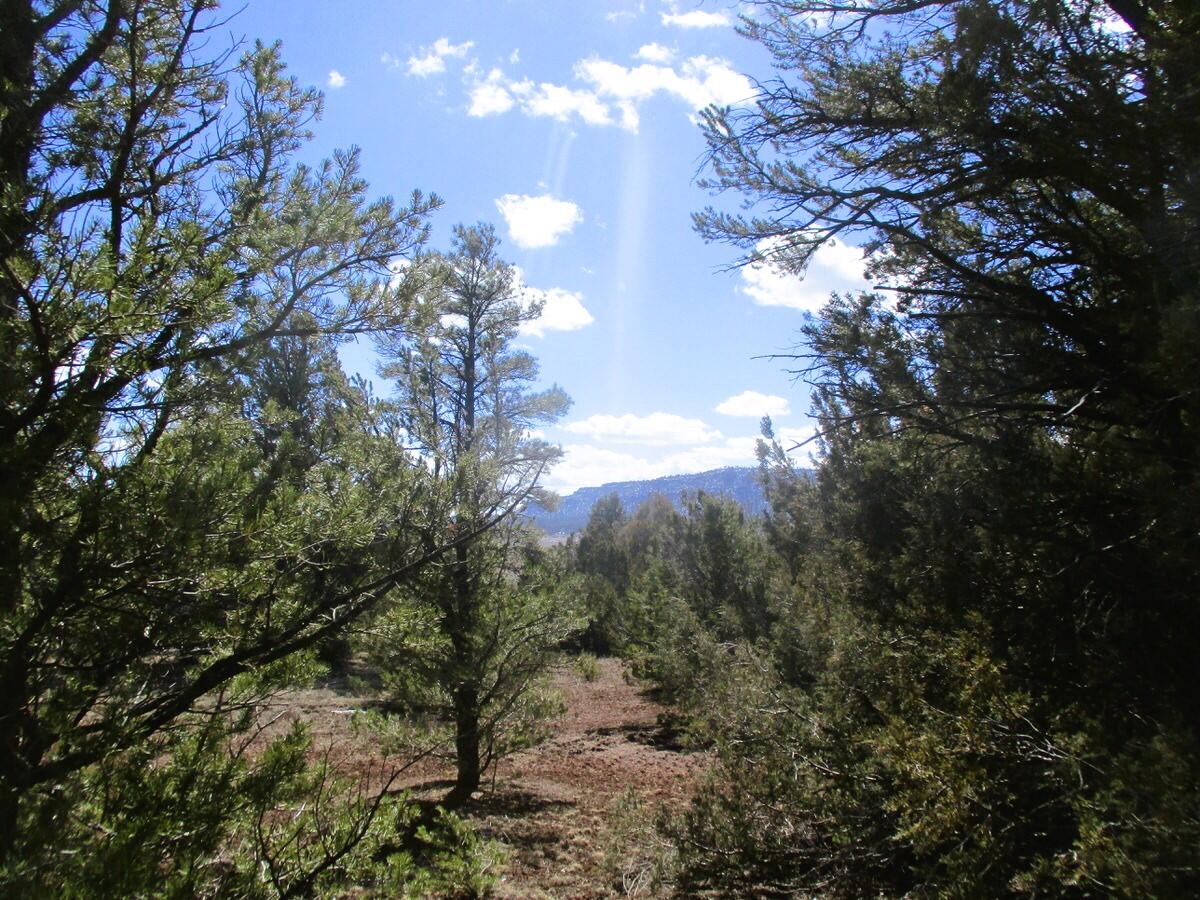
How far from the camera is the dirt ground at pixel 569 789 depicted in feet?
21.6

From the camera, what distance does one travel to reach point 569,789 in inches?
433

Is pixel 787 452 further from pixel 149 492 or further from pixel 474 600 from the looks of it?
pixel 474 600

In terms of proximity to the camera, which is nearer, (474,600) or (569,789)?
(474,600)

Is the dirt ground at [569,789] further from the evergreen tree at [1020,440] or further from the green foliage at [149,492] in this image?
the evergreen tree at [1020,440]

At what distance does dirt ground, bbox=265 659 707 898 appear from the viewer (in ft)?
21.6

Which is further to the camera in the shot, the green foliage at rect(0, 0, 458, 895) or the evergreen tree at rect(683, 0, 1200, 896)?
the evergreen tree at rect(683, 0, 1200, 896)

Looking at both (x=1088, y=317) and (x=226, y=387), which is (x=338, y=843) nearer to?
(x=226, y=387)

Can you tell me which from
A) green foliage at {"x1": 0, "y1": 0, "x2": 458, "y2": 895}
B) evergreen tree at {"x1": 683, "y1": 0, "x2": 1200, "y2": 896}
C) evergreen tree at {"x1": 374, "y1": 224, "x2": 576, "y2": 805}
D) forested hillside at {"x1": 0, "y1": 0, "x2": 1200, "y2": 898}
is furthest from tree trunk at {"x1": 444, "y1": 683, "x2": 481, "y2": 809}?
green foliage at {"x1": 0, "y1": 0, "x2": 458, "y2": 895}

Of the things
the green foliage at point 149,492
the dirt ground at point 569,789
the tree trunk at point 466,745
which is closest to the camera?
the green foliage at point 149,492

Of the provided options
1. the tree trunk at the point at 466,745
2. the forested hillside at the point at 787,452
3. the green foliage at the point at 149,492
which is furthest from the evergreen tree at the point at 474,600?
the green foliage at the point at 149,492

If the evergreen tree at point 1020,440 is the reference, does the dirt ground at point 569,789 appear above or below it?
below

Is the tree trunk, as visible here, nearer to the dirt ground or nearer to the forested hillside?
the dirt ground

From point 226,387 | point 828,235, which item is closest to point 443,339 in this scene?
point 828,235

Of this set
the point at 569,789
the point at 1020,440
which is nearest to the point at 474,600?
the point at 569,789
